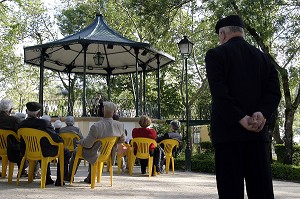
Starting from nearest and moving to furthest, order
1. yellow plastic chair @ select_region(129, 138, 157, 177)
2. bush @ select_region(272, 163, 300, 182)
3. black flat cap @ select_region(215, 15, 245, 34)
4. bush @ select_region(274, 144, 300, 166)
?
black flat cap @ select_region(215, 15, 245, 34) → yellow plastic chair @ select_region(129, 138, 157, 177) → bush @ select_region(272, 163, 300, 182) → bush @ select_region(274, 144, 300, 166)

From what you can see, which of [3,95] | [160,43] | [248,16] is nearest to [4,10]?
[160,43]

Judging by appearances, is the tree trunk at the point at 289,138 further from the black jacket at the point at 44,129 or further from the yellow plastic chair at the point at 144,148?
the black jacket at the point at 44,129

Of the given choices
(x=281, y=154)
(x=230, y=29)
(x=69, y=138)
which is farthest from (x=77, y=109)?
(x=230, y=29)

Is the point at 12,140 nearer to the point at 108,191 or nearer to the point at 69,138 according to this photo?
the point at 108,191

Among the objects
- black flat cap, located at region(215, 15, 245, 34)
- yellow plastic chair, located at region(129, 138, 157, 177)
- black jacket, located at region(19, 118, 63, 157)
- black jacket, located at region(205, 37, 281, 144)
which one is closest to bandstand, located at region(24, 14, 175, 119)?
yellow plastic chair, located at region(129, 138, 157, 177)

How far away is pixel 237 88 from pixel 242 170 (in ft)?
2.06

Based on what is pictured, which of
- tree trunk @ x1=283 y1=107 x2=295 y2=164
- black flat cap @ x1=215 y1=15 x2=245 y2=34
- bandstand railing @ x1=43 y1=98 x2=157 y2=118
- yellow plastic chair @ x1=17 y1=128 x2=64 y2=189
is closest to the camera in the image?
black flat cap @ x1=215 y1=15 x2=245 y2=34

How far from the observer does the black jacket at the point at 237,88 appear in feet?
10.2

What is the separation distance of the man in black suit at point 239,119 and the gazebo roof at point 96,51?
11.1 meters

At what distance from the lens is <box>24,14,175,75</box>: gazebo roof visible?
Result: 14430mm

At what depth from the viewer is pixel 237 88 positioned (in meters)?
3.22

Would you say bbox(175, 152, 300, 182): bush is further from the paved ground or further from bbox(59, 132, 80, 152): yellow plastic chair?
the paved ground

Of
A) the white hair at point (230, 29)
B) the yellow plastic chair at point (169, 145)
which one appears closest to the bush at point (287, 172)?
the yellow plastic chair at point (169, 145)

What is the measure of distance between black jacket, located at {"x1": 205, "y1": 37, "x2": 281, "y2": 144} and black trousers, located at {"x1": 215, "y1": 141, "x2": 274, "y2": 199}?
0.07m
